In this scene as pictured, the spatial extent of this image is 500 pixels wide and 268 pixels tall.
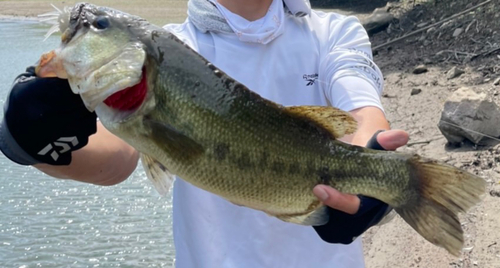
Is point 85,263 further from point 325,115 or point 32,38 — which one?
point 32,38

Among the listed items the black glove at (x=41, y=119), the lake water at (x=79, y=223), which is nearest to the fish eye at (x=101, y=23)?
the black glove at (x=41, y=119)

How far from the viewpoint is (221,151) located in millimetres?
2002

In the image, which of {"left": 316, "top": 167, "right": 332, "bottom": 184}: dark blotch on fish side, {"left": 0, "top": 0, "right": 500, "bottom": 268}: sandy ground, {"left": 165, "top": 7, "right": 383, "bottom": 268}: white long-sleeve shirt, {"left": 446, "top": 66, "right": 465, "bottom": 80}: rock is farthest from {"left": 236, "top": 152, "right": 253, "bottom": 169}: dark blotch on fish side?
{"left": 446, "top": 66, "right": 465, "bottom": 80}: rock

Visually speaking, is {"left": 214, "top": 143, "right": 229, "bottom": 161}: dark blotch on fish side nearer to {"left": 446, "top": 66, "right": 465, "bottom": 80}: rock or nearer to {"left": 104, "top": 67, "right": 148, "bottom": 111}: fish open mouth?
{"left": 104, "top": 67, "right": 148, "bottom": 111}: fish open mouth

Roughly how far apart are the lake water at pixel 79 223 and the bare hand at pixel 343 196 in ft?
15.9

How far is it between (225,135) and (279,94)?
64cm

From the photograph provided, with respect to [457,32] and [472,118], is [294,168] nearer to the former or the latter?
[472,118]

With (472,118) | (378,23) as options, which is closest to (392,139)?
(472,118)

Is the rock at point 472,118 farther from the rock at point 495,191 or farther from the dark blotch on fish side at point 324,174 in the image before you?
the dark blotch on fish side at point 324,174

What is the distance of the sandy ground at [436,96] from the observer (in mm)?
5023

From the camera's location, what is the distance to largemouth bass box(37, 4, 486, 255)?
1.94 meters

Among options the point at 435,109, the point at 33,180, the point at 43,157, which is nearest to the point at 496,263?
the point at 43,157

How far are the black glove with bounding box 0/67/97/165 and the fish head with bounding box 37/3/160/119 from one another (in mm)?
70

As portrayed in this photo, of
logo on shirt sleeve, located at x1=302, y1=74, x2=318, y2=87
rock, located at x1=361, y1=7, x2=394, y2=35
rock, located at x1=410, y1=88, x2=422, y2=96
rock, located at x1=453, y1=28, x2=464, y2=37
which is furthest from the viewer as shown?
rock, located at x1=361, y1=7, x2=394, y2=35
